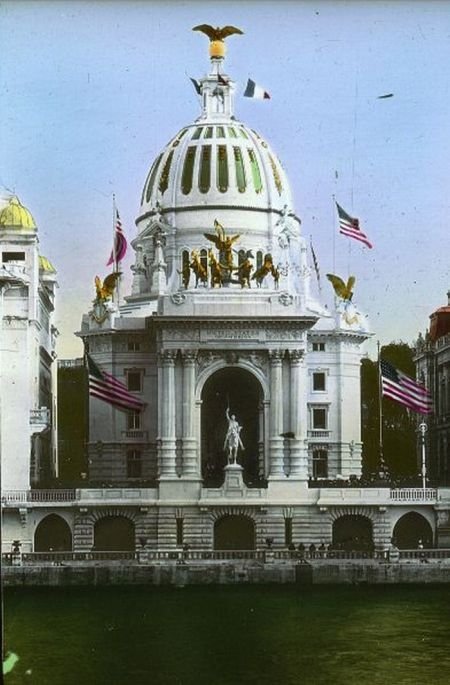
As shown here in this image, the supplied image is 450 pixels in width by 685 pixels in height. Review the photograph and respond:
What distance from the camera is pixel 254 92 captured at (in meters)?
77.8

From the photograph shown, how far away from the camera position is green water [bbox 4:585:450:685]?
1891 inches

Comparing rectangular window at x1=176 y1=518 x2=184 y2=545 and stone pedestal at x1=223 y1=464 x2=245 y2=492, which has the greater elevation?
stone pedestal at x1=223 y1=464 x2=245 y2=492

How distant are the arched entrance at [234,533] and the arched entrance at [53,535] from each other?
28.9ft

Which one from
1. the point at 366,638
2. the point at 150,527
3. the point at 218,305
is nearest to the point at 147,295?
the point at 218,305

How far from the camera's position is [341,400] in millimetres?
101500

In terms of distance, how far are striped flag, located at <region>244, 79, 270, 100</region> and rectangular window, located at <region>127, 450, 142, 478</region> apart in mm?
28628

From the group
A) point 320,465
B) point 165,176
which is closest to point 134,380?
point 320,465

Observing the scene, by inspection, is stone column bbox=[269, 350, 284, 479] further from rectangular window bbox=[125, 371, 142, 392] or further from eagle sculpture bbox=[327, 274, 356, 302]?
eagle sculpture bbox=[327, 274, 356, 302]

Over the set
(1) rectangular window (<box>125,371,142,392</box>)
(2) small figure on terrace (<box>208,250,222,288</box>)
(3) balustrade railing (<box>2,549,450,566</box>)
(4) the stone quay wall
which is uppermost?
(2) small figure on terrace (<box>208,250,222,288</box>)

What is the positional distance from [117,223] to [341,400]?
20.2m

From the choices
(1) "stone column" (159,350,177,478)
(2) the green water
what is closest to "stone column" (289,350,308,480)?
(1) "stone column" (159,350,177,478)

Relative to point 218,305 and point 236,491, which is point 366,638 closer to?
point 236,491

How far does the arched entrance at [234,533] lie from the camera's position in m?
87.6

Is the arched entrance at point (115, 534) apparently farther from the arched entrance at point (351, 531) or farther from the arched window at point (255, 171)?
the arched window at point (255, 171)
